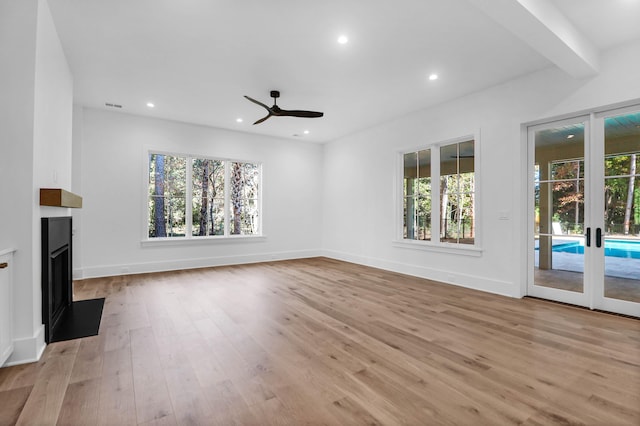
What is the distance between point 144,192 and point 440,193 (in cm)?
535

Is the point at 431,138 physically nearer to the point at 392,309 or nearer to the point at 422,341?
the point at 392,309

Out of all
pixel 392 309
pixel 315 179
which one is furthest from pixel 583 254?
pixel 315 179

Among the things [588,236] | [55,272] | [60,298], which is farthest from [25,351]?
[588,236]

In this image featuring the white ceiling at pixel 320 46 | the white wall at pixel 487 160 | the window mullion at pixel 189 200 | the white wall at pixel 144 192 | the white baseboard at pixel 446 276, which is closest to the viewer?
the white ceiling at pixel 320 46

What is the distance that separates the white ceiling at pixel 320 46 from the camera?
2.81m

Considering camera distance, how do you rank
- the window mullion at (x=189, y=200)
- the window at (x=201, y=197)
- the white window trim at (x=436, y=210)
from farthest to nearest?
the window mullion at (x=189, y=200) < the window at (x=201, y=197) < the white window trim at (x=436, y=210)

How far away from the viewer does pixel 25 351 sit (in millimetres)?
2396

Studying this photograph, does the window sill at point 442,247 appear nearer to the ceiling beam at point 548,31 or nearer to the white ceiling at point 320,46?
the white ceiling at point 320,46

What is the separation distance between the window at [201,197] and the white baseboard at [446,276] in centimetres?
266

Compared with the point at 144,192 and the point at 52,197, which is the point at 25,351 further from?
the point at 144,192

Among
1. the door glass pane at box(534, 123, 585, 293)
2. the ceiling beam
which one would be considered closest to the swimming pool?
the door glass pane at box(534, 123, 585, 293)

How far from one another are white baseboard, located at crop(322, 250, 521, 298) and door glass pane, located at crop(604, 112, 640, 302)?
3.35 ft

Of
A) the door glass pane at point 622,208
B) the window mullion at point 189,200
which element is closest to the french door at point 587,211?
the door glass pane at point 622,208

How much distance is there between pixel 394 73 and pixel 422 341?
127 inches
